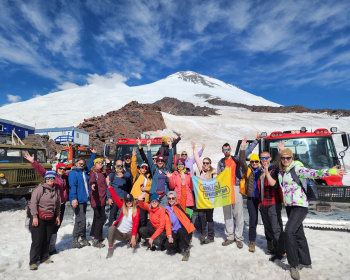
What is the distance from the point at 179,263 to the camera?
176 inches

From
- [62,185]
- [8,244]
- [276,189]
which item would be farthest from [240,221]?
[8,244]

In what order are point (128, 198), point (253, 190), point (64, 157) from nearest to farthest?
point (253, 190) < point (128, 198) < point (64, 157)

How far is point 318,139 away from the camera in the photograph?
24.7 feet

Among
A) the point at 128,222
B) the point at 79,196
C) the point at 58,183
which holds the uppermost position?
the point at 58,183

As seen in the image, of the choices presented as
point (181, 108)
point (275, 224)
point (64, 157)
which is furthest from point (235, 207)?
point (181, 108)

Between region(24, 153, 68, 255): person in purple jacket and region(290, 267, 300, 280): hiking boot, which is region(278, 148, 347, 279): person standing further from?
region(24, 153, 68, 255): person in purple jacket

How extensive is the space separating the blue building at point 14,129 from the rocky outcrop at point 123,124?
775 cm

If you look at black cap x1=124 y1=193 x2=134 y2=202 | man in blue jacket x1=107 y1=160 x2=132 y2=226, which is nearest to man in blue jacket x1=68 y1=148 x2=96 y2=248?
man in blue jacket x1=107 y1=160 x2=132 y2=226

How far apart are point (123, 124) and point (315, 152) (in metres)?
29.4

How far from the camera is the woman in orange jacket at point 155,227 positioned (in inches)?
191

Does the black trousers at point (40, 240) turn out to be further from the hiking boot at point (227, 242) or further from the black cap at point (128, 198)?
the hiking boot at point (227, 242)

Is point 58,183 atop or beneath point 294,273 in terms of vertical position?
atop

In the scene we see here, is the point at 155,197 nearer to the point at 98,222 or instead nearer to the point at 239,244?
the point at 98,222

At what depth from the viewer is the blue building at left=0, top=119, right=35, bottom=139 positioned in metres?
21.4
